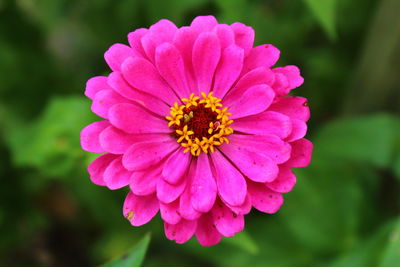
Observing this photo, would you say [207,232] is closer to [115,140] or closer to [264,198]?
[264,198]

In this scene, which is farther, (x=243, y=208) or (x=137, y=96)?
(x=137, y=96)

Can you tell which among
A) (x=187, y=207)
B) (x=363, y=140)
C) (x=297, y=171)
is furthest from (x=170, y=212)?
(x=363, y=140)

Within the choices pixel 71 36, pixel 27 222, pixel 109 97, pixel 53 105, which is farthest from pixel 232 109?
pixel 71 36

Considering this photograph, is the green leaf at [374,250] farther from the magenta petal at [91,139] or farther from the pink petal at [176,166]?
the magenta petal at [91,139]

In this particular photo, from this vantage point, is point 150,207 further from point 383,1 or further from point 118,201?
point 383,1

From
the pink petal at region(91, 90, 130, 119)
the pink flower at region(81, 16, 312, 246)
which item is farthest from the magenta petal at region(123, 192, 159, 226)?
the pink petal at region(91, 90, 130, 119)

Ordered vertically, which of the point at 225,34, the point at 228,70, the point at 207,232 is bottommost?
the point at 207,232

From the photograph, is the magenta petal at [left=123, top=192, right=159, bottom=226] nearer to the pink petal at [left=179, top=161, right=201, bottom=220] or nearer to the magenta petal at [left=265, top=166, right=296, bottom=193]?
the pink petal at [left=179, top=161, right=201, bottom=220]

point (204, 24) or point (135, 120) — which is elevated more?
point (204, 24)
